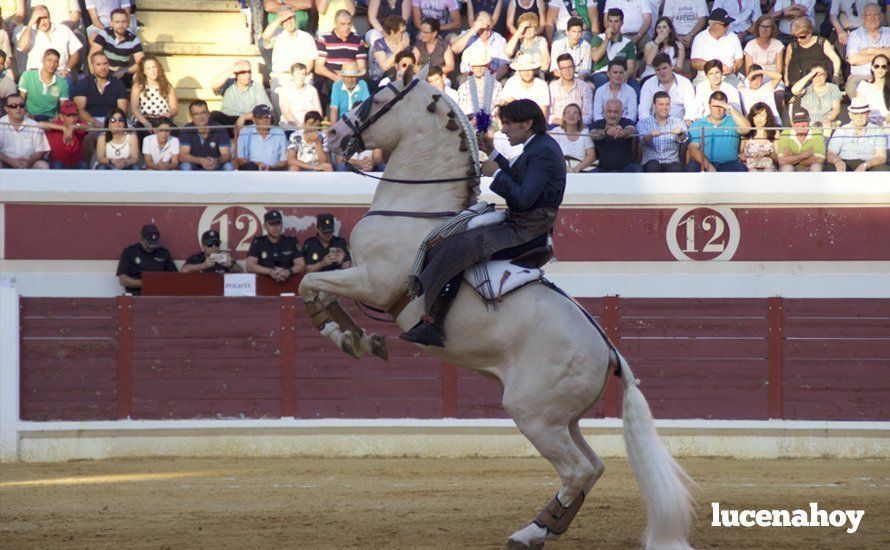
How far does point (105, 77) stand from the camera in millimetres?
13664

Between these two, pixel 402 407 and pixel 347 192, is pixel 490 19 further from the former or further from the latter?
pixel 402 407

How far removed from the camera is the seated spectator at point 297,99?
45.2 ft

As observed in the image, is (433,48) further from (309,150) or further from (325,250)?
(325,250)

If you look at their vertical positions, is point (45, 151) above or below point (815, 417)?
above

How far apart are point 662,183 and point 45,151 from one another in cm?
645

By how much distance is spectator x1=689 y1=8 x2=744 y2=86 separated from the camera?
46.1ft

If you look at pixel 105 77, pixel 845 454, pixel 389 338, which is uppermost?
pixel 105 77

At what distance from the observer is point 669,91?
13695 millimetres

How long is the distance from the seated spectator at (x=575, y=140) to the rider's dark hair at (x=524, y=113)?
605cm

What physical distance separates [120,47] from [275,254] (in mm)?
3038

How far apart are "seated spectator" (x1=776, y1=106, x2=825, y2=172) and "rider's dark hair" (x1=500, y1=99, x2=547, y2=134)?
6.88 metres

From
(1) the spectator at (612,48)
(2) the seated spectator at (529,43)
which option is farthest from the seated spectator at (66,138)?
(1) the spectator at (612,48)

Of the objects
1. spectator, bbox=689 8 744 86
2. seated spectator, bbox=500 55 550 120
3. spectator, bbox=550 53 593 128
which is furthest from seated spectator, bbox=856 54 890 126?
seated spectator, bbox=500 55 550 120


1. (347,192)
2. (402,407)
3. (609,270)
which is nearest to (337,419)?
(402,407)
